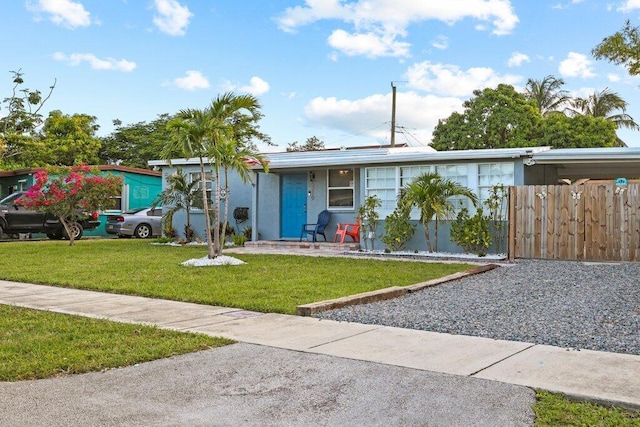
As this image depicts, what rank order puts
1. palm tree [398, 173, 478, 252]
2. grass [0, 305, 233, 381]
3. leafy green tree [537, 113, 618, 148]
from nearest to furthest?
1. grass [0, 305, 233, 381]
2. palm tree [398, 173, 478, 252]
3. leafy green tree [537, 113, 618, 148]

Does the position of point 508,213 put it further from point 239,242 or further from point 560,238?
point 239,242

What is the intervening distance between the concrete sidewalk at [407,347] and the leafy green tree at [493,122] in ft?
91.4

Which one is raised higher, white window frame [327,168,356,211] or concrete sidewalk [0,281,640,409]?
white window frame [327,168,356,211]

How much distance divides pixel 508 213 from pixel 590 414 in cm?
1048

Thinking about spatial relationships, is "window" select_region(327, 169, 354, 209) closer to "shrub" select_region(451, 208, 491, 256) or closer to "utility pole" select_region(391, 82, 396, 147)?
"shrub" select_region(451, 208, 491, 256)

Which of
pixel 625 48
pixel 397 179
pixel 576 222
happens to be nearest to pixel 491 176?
pixel 576 222

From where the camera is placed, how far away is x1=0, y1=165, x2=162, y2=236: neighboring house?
2495cm

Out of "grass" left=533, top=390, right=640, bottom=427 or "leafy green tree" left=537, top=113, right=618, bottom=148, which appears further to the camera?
"leafy green tree" left=537, top=113, right=618, bottom=148

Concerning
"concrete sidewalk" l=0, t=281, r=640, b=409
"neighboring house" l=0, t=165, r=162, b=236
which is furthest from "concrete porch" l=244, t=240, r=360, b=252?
"neighboring house" l=0, t=165, r=162, b=236

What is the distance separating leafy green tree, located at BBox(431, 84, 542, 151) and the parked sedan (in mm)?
18089

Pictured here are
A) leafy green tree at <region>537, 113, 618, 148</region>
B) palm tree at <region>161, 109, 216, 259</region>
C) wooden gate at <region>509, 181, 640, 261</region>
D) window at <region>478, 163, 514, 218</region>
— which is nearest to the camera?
palm tree at <region>161, 109, 216, 259</region>

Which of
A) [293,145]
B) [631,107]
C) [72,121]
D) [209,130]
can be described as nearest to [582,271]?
[209,130]

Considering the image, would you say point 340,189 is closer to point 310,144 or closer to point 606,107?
point 606,107

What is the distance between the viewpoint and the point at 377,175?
53.6 ft
